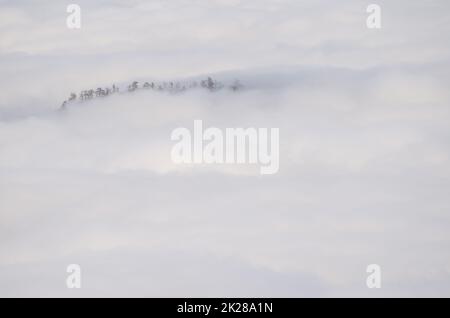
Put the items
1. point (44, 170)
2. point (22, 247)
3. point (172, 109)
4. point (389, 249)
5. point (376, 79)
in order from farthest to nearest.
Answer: point (376, 79)
point (172, 109)
point (44, 170)
point (22, 247)
point (389, 249)

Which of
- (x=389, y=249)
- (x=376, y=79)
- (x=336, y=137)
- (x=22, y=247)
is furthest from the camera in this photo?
(x=376, y=79)

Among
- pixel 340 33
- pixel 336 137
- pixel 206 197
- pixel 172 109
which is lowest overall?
pixel 206 197

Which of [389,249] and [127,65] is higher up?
[127,65]
